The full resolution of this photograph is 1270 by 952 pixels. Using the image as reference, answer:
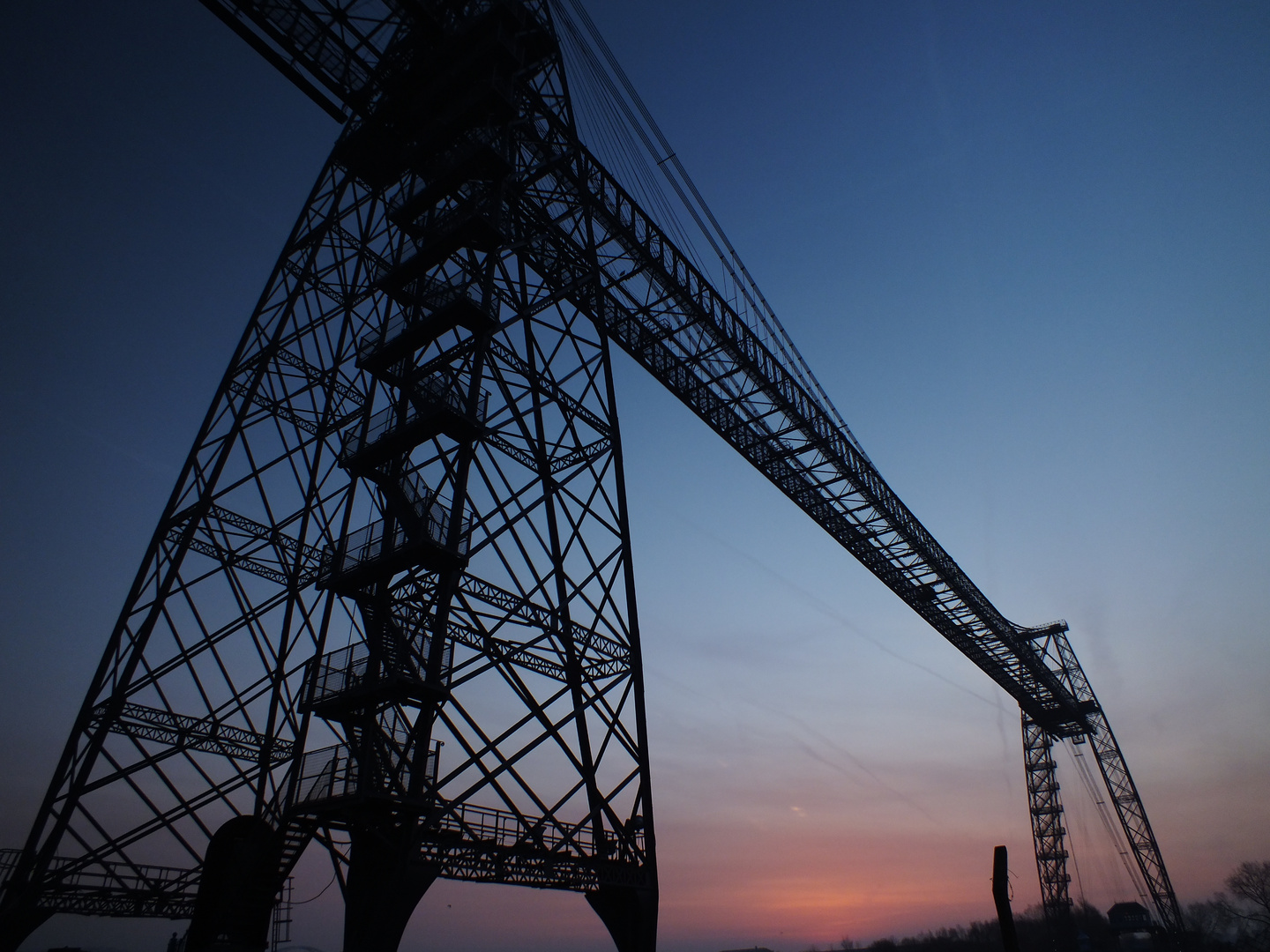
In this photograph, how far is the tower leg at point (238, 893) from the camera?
1231cm

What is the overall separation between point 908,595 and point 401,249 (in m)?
22.9

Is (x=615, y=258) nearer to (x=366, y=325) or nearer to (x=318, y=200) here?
(x=366, y=325)

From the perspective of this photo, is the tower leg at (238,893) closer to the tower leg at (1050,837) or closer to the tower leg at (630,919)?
the tower leg at (630,919)

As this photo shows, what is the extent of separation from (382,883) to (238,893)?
3.29m

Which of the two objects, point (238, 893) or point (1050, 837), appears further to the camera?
point (1050, 837)

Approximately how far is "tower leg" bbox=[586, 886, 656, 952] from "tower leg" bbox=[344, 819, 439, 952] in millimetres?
3250

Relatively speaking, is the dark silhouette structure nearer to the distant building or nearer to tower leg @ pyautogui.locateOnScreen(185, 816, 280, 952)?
tower leg @ pyautogui.locateOnScreen(185, 816, 280, 952)

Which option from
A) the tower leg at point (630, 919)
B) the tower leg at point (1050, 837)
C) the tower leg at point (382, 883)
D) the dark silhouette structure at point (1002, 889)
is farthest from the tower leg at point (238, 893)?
the tower leg at point (1050, 837)

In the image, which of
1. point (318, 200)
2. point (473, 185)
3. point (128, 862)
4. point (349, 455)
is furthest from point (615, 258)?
point (128, 862)

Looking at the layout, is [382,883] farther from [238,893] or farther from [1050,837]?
[1050,837]

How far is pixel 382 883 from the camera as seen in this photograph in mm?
10680

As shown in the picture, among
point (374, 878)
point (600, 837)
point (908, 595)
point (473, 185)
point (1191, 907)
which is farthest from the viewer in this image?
point (1191, 907)

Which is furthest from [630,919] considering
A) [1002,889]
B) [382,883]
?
[1002,889]

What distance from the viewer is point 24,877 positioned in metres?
11.8
